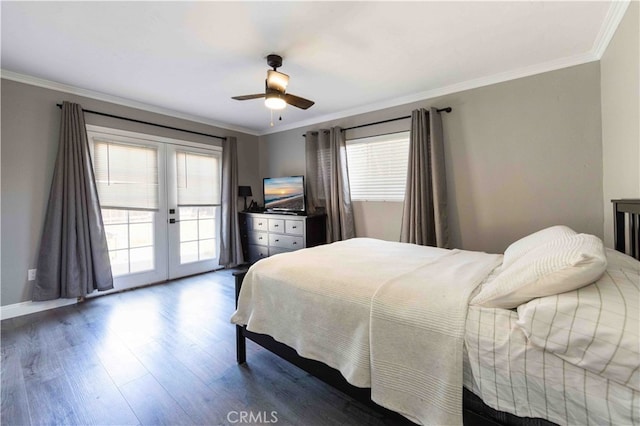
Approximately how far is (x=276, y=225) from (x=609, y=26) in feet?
12.9

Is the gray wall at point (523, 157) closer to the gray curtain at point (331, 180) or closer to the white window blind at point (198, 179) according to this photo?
the gray curtain at point (331, 180)

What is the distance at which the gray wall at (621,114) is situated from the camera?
1.74m

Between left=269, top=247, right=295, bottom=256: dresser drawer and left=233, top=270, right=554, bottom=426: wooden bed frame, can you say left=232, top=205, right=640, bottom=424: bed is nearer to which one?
left=233, top=270, right=554, bottom=426: wooden bed frame

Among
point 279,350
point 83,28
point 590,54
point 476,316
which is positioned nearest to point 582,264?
point 476,316

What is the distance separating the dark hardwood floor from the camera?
1574 millimetres

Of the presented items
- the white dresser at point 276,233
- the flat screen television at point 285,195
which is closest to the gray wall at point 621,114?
the white dresser at point 276,233

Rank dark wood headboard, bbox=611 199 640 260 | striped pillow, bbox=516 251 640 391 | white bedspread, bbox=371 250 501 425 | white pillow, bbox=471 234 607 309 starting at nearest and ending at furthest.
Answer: striped pillow, bbox=516 251 640 391
white pillow, bbox=471 234 607 309
white bedspread, bbox=371 250 501 425
dark wood headboard, bbox=611 199 640 260

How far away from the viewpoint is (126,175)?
3.64 metres

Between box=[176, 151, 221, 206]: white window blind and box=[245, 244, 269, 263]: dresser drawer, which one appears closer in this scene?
box=[176, 151, 221, 206]: white window blind

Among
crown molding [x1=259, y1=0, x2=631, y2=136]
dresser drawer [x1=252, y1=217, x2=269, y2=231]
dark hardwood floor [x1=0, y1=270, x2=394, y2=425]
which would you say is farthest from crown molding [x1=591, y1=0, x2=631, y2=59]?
dresser drawer [x1=252, y1=217, x2=269, y2=231]

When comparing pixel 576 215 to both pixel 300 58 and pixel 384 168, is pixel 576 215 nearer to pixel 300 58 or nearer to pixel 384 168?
pixel 384 168

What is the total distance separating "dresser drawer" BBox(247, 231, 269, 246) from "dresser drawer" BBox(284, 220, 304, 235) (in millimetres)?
499

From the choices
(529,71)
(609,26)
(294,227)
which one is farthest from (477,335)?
(294,227)

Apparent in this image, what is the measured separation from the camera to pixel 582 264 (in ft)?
3.11
